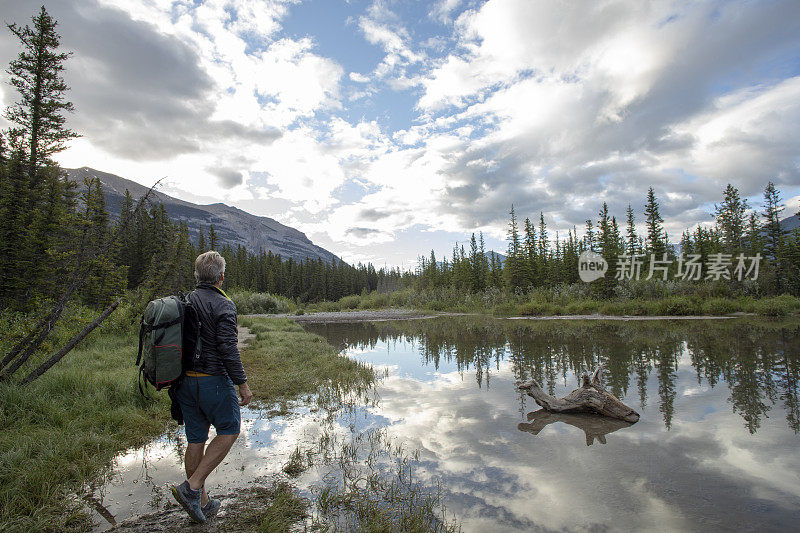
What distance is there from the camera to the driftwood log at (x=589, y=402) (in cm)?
670

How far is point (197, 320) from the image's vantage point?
3.41 m

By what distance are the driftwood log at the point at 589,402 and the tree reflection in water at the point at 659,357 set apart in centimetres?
48

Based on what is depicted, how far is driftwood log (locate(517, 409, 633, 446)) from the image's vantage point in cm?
612

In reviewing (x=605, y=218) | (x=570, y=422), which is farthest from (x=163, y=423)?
(x=605, y=218)

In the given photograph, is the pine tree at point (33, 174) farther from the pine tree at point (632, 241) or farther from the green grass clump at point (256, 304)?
the pine tree at point (632, 241)

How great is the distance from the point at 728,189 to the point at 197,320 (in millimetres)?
57835

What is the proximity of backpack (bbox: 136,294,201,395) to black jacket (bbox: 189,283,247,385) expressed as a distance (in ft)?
0.24

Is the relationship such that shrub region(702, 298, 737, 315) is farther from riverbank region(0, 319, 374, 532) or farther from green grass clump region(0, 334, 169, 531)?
green grass clump region(0, 334, 169, 531)

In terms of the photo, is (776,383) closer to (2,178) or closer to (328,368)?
(328,368)

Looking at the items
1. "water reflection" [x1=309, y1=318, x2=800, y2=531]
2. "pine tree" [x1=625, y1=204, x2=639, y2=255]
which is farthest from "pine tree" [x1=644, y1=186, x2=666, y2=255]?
"water reflection" [x1=309, y1=318, x2=800, y2=531]

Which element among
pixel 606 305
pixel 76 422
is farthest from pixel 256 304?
pixel 76 422

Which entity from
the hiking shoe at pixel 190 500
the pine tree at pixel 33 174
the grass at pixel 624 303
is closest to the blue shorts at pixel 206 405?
the hiking shoe at pixel 190 500

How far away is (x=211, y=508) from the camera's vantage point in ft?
11.7

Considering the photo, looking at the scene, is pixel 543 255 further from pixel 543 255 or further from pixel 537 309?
pixel 537 309
